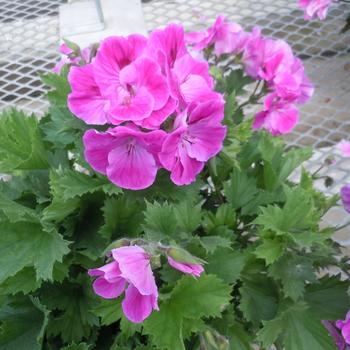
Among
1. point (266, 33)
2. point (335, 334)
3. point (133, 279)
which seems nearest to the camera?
point (133, 279)

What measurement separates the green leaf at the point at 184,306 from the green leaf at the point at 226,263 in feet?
0.11

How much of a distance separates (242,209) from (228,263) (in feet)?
0.36

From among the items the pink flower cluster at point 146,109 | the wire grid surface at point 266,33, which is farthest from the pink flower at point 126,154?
the wire grid surface at point 266,33

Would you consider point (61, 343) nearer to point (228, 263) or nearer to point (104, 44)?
point (228, 263)

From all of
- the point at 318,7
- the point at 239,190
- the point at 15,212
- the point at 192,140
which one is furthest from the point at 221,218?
the point at 318,7

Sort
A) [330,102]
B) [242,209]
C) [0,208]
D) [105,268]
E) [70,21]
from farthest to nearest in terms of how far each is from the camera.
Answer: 1. [70,21]
2. [330,102]
3. [242,209]
4. [0,208]
5. [105,268]

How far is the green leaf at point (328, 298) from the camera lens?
76 cm

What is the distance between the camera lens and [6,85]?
1.62 m

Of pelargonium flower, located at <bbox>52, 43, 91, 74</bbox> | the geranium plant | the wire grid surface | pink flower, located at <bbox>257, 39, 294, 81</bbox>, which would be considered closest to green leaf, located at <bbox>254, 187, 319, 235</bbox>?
the geranium plant

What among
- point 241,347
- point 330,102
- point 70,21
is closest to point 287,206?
point 241,347

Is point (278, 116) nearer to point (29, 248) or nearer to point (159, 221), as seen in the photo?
point (159, 221)

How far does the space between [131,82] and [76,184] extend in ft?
0.46

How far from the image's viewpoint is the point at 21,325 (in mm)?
758

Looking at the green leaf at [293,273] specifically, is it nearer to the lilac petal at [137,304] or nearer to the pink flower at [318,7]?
the lilac petal at [137,304]
